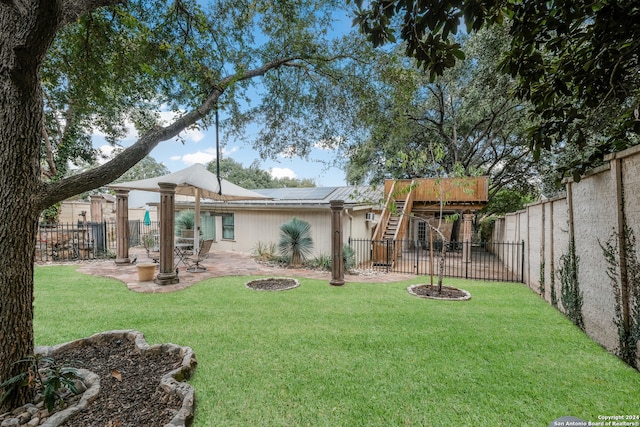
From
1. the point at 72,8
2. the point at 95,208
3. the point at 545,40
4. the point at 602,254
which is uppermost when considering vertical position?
the point at 545,40

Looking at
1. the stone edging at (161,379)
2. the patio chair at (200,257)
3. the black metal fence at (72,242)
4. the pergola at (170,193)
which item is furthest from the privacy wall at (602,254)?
the black metal fence at (72,242)

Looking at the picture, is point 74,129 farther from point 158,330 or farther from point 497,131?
point 497,131

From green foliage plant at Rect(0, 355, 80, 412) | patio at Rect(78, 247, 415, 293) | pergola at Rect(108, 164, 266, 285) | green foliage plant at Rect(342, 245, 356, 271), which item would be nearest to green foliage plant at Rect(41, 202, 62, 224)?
patio at Rect(78, 247, 415, 293)

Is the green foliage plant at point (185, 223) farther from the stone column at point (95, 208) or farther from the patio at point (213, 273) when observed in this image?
the stone column at point (95, 208)

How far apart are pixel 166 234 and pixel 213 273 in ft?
6.81

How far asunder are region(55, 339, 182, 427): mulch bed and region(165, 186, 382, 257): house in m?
7.95

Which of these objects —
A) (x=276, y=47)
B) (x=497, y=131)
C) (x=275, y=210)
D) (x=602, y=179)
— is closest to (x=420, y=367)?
(x=602, y=179)

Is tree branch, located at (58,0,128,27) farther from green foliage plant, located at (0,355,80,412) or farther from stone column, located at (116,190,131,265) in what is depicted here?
stone column, located at (116,190,131,265)

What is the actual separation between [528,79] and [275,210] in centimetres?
1001

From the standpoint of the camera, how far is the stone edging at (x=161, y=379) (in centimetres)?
223

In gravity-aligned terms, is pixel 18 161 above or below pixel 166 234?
above

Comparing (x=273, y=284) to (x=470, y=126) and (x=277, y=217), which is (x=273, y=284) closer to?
(x=277, y=217)

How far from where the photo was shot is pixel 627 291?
3.28 metres

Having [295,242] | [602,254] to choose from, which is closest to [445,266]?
[295,242]
